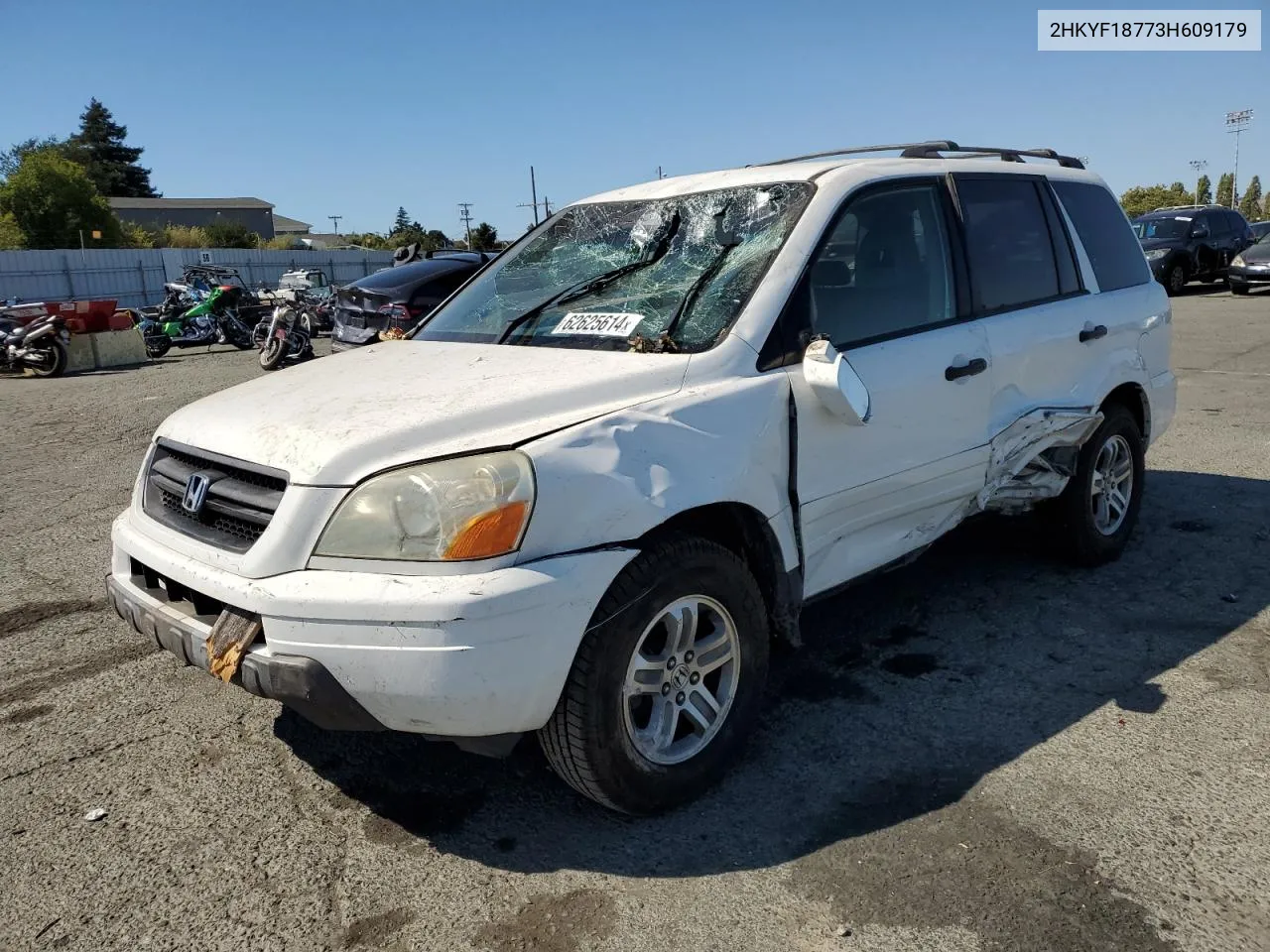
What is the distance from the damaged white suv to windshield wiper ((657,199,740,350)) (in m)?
0.01

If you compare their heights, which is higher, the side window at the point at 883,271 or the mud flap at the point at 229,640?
the side window at the point at 883,271

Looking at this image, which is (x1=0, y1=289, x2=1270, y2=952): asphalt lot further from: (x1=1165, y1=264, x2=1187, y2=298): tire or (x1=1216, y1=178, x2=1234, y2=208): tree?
(x1=1216, y1=178, x2=1234, y2=208): tree

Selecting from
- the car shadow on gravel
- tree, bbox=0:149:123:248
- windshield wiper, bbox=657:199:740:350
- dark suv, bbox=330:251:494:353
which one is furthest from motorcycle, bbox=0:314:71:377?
tree, bbox=0:149:123:248

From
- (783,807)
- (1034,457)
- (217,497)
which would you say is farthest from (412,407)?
(1034,457)

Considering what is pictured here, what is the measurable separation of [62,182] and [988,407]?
70.6m

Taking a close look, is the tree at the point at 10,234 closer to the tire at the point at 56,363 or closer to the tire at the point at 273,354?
the tire at the point at 56,363

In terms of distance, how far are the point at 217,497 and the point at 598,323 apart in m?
1.32

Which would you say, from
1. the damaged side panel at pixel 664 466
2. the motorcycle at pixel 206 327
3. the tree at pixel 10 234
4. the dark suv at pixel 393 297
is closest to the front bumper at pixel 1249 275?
the dark suv at pixel 393 297

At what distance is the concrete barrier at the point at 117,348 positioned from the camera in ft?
53.3

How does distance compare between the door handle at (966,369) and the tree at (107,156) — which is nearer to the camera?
the door handle at (966,369)

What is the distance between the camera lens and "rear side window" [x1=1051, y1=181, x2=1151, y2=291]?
15.5 feet

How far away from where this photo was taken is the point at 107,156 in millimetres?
90500

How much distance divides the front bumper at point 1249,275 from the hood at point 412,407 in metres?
21.8

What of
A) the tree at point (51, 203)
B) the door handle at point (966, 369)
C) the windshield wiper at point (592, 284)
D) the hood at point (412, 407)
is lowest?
the door handle at point (966, 369)
